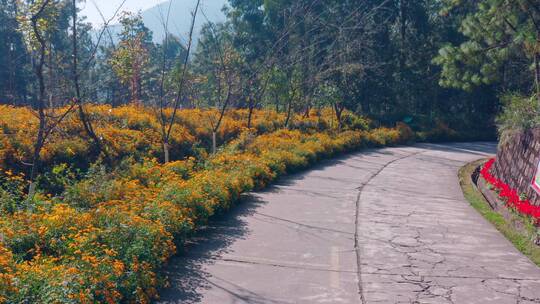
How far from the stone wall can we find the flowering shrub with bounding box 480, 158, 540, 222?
0.13 meters

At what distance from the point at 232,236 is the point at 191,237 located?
23.4 inches

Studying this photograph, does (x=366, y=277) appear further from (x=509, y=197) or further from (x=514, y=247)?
(x=509, y=197)

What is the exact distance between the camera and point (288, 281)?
20.0 feet

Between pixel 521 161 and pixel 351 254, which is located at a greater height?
pixel 521 161

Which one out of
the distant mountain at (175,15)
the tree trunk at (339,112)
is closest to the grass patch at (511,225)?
the distant mountain at (175,15)

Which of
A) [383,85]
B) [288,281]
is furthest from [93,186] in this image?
[383,85]

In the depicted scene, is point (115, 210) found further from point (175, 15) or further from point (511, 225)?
point (175, 15)

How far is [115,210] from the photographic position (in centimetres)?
659

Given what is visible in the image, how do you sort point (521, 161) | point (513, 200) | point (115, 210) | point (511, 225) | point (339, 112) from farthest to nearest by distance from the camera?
point (339, 112) → point (521, 161) → point (513, 200) → point (511, 225) → point (115, 210)

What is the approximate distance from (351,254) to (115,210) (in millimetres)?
3068

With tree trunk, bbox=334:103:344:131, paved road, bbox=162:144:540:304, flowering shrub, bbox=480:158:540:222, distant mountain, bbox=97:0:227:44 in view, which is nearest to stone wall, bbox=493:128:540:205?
flowering shrub, bbox=480:158:540:222

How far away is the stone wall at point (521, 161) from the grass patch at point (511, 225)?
0.62 m

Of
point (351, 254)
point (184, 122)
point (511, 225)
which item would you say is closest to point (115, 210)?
point (351, 254)

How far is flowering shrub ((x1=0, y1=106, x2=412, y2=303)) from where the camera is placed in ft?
15.6
